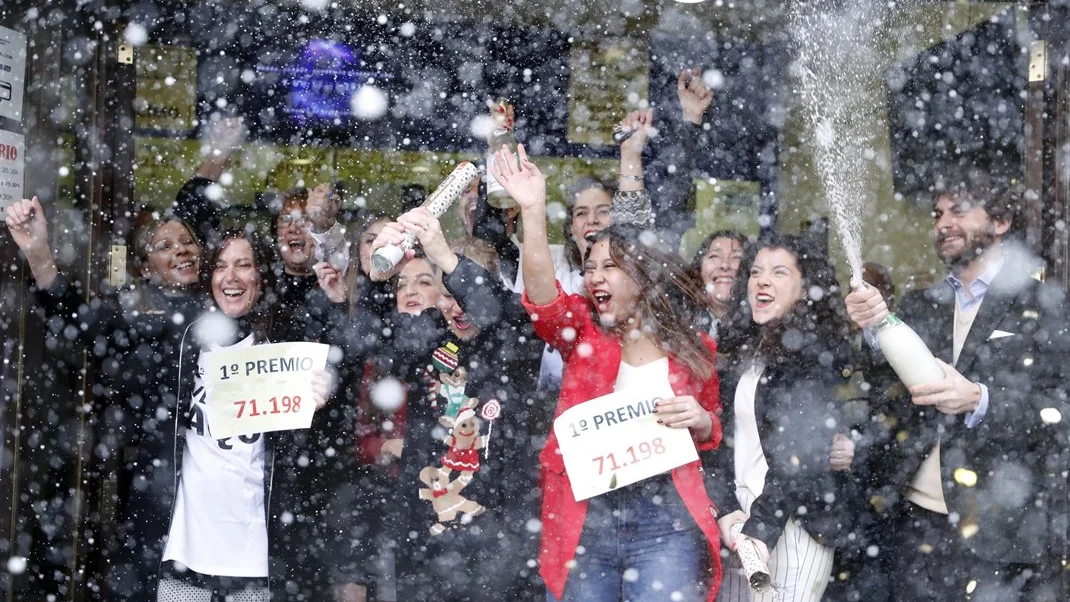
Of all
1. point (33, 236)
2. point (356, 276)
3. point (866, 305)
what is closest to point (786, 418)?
point (866, 305)

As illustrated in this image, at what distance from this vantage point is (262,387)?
378 centimetres

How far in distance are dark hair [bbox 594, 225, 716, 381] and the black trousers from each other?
0.99 metres

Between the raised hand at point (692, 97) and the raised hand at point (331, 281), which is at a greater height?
the raised hand at point (692, 97)

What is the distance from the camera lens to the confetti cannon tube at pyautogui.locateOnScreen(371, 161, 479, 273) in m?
3.21

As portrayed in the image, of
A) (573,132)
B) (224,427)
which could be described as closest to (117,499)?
(224,427)

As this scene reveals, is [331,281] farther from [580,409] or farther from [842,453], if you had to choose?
[842,453]

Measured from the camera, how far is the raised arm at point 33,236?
12.7 feet

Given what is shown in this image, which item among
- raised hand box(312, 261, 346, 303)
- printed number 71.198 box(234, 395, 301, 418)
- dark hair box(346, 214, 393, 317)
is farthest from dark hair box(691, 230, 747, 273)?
printed number 71.198 box(234, 395, 301, 418)

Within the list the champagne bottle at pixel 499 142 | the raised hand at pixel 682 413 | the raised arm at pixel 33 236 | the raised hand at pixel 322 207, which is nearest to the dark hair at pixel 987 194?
the raised hand at pixel 682 413

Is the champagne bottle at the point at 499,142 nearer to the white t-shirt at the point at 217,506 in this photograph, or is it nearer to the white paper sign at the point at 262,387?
the white paper sign at the point at 262,387

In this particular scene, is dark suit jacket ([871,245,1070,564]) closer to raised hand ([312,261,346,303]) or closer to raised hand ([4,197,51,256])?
raised hand ([312,261,346,303])

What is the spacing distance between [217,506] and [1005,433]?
2993 millimetres

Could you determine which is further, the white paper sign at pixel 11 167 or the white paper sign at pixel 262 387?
the white paper sign at pixel 11 167

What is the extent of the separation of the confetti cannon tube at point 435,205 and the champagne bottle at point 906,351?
158 cm
